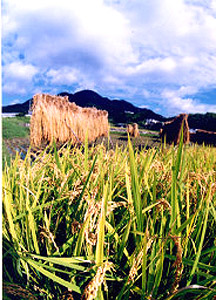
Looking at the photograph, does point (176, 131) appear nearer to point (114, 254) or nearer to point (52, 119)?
point (52, 119)

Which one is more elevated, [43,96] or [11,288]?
[43,96]

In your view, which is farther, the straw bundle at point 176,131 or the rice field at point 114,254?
the straw bundle at point 176,131

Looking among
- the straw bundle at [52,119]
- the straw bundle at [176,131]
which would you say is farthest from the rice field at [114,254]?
the straw bundle at [176,131]

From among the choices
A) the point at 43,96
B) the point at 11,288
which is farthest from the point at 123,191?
the point at 43,96

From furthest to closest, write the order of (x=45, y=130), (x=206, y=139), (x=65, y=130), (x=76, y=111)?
(x=206, y=139) → (x=76, y=111) → (x=65, y=130) → (x=45, y=130)

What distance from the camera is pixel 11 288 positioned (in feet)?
2.27

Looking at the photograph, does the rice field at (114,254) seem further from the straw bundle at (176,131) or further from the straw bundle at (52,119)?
the straw bundle at (176,131)

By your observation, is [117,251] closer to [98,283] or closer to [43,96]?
[98,283]

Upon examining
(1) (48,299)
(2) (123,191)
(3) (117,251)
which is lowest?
(1) (48,299)

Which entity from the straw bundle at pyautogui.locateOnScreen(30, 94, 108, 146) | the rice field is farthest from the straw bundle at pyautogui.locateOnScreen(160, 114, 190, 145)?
the rice field

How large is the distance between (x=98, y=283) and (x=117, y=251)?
21 cm

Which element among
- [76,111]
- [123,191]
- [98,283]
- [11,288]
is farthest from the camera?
[76,111]

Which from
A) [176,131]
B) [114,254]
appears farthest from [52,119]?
[176,131]

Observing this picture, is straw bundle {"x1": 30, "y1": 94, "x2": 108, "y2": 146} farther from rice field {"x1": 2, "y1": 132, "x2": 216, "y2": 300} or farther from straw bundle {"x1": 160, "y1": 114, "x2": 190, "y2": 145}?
straw bundle {"x1": 160, "y1": 114, "x2": 190, "y2": 145}
